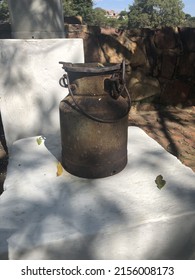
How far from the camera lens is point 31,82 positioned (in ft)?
9.07

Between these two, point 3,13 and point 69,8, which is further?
point 3,13

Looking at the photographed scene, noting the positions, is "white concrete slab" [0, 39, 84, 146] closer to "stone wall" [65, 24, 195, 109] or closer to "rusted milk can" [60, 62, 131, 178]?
"rusted milk can" [60, 62, 131, 178]

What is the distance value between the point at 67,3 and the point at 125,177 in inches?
1375

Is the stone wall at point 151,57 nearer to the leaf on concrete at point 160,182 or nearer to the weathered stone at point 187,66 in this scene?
the weathered stone at point 187,66

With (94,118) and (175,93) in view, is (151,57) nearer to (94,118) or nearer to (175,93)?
(175,93)

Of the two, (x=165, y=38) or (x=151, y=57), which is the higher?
(x=165, y=38)

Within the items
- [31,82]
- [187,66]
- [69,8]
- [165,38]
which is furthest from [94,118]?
[69,8]

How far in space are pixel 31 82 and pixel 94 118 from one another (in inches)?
51.9

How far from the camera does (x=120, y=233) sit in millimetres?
1508

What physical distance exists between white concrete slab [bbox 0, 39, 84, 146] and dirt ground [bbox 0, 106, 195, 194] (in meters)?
0.57

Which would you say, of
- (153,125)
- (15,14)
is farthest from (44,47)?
(153,125)

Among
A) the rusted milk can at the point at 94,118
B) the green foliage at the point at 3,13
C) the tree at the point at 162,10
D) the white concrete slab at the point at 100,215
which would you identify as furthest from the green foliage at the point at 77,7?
the white concrete slab at the point at 100,215

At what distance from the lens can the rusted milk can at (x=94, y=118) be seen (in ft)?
5.90

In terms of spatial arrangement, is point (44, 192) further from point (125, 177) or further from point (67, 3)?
point (67, 3)
